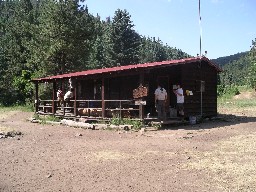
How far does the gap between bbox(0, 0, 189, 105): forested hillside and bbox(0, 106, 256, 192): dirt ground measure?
71.5 feet

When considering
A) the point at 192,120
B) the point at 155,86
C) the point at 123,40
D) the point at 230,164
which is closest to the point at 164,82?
the point at 155,86

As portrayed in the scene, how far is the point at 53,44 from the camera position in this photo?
115 ft

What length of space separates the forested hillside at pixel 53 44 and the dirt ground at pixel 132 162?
21786mm

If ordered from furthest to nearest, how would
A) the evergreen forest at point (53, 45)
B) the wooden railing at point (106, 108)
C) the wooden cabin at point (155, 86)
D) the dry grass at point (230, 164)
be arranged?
the evergreen forest at point (53, 45)
the wooden railing at point (106, 108)
the wooden cabin at point (155, 86)
the dry grass at point (230, 164)

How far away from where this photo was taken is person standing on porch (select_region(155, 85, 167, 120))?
17.4 m

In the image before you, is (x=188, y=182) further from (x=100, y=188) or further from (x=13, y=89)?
(x=13, y=89)

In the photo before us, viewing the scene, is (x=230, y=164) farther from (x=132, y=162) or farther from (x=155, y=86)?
(x=155, y=86)

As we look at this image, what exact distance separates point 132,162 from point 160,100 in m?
7.90

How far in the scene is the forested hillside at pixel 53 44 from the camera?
117ft

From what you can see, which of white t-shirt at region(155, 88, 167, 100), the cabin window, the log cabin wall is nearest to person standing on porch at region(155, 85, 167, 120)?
white t-shirt at region(155, 88, 167, 100)

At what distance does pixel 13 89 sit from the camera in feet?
155

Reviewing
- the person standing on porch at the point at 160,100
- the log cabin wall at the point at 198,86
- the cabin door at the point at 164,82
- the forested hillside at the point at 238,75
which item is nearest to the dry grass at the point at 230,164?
the person standing on porch at the point at 160,100

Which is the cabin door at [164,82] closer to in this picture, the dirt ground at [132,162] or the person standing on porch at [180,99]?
the person standing on porch at [180,99]

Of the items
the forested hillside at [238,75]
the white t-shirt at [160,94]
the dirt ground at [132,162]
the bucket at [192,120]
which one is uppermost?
the forested hillside at [238,75]
